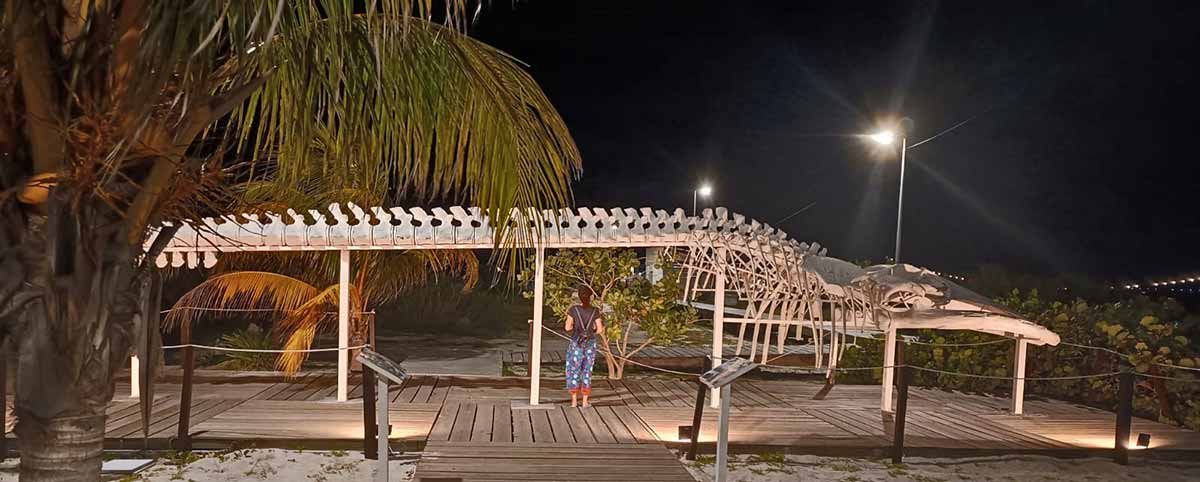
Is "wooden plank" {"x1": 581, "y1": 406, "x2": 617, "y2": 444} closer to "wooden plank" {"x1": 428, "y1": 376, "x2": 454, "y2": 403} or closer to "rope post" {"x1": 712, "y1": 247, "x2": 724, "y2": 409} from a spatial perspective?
"rope post" {"x1": 712, "y1": 247, "x2": 724, "y2": 409}

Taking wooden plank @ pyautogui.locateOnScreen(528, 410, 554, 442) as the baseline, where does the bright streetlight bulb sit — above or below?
A: above

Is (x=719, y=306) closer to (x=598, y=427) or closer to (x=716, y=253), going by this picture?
(x=716, y=253)

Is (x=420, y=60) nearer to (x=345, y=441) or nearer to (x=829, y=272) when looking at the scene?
(x=345, y=441)

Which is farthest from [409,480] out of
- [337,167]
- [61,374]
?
[61,374]

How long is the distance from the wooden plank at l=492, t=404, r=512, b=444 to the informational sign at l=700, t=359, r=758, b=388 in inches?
94.0

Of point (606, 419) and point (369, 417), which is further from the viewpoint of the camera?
point (606, 419)

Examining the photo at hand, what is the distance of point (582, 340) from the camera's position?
780 centimetres

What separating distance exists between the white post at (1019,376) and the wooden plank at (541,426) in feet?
17.2

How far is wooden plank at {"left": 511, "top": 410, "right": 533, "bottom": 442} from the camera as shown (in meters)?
6.61

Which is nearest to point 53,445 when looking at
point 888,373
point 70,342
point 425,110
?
point 70,342

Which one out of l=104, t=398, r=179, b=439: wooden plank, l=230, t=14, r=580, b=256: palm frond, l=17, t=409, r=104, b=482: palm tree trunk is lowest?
l=104, t=398, r=179, b=439: wooden plank

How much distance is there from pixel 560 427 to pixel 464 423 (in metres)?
0.98

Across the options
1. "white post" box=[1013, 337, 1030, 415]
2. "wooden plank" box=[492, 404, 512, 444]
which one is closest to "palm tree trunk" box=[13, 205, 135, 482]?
"wooden plank" box=[492, 404, 512, 444]

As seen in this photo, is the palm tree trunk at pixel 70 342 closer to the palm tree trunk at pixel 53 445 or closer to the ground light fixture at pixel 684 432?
the palm tree trunk at pixel 53 445
